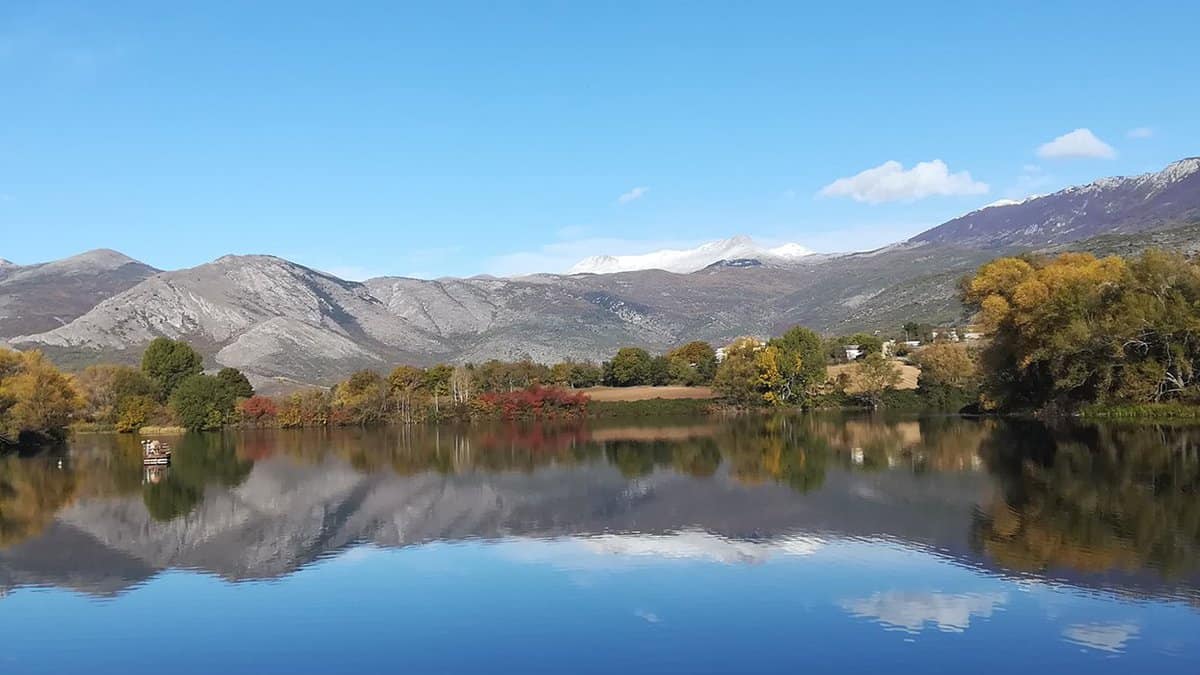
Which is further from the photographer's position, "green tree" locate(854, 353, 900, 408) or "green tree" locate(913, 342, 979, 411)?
"green tree" locate(854, 353, 900, 408)

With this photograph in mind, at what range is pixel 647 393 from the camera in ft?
322

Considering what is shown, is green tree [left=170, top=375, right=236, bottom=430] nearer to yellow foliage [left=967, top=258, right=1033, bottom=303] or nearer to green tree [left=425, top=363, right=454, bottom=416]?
green tree [left=425, top=363, right=454, bottom=416]

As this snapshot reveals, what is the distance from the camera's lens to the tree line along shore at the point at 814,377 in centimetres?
4831

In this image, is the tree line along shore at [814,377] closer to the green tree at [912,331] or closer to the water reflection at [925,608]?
the green tree at [912,331]

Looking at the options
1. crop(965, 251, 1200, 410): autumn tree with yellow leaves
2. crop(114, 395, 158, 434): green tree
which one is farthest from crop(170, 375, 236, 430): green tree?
crop(965, 251, 1200, 410): autumn tree with yellow leaves

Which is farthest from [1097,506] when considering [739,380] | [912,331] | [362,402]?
[912,331]

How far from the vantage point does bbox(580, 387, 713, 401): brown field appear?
9444cm

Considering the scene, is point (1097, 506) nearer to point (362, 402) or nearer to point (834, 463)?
point (834, 463)

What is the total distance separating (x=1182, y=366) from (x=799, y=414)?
37.5 meters

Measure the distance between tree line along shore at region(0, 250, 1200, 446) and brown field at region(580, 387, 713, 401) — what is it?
2.30ft

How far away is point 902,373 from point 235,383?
211ft

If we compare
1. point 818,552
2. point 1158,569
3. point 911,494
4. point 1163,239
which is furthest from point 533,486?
point 1163,239

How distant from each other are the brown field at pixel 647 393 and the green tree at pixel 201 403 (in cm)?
3457

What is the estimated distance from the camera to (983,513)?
23.4 m
